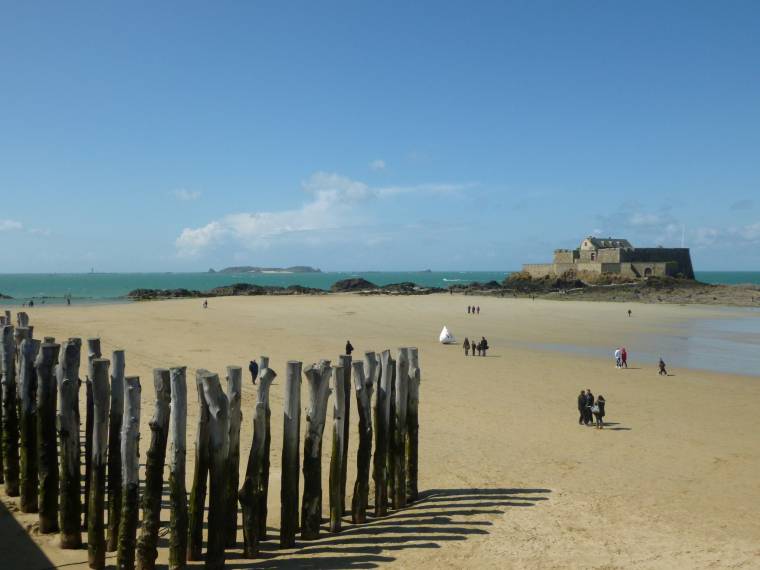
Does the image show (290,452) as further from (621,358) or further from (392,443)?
(621,358)

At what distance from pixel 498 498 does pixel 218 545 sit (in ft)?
14.9

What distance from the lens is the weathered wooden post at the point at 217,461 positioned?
6848mm

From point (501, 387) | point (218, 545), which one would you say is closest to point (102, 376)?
point (218, 545)

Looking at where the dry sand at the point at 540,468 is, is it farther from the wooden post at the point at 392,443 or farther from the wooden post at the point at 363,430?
the wooden post at the point at 392,443

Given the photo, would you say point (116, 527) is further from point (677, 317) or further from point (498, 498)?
point (677, 317)

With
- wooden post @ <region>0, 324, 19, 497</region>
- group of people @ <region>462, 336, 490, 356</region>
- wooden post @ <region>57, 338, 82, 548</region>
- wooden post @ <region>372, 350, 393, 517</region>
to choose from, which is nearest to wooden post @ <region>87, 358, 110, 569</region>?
wooden post @ <region>57, 338, 82, 548</region>

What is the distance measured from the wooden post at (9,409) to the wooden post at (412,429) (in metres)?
5.77

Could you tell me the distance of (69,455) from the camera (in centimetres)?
752

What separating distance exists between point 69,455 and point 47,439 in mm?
706

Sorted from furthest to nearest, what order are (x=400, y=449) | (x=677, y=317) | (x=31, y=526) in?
(x=677, y=317)
(x=400, y=449)
(x=31, y=526)

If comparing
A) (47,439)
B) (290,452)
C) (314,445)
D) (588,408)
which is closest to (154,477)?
(290,452)

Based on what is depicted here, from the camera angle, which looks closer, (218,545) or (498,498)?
(218,545)

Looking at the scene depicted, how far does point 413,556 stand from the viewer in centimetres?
754

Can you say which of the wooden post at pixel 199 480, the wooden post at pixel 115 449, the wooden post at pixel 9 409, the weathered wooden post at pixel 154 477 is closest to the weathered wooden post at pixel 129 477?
the weathered wooden post at pixel 154 477
